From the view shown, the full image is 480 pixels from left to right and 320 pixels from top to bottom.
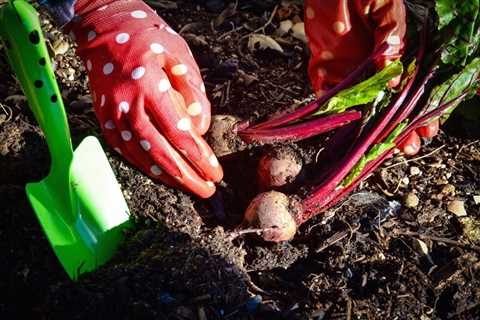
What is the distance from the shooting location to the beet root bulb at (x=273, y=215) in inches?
77.0

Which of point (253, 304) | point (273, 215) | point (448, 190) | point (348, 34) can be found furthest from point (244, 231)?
point (448, 190)

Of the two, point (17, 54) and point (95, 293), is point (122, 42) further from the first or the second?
point (95, 293)

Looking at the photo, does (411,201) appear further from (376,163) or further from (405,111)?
(405,111)

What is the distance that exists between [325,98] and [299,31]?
33.8 inches

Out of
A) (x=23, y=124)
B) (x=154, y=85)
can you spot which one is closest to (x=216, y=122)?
(x=154, y=85)

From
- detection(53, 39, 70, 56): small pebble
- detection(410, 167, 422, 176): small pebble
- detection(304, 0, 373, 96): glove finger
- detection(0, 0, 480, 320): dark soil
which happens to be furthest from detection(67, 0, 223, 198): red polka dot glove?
detection(410, 167, 422, 176): small pebble

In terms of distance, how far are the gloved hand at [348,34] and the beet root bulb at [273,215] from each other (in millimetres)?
481

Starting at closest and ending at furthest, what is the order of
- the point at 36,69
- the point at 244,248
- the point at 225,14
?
the point at 36,69
the point at 244,248
the point at 225,14

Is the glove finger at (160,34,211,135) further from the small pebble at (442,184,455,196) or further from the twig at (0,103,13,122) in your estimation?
the small pebble at (442,184,455,196)

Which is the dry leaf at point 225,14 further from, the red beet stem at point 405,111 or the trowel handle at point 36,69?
the trowel handle at point 36,69

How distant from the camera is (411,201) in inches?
89.7

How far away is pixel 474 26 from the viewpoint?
2.06m

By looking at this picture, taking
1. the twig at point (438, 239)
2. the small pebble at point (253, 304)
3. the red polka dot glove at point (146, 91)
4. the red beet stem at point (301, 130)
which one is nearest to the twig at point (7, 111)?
the red polka dot glove at point (146, 91)

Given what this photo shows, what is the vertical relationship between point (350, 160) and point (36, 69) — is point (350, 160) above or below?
below
